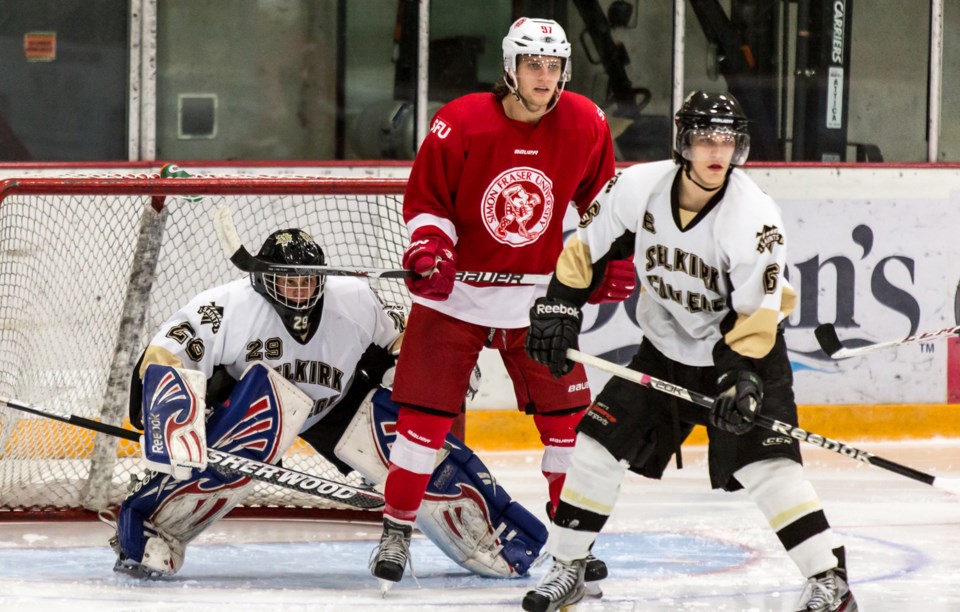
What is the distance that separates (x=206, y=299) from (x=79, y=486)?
851mm

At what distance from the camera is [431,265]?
3.25m

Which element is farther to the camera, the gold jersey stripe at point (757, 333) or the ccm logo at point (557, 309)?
the ccm logo at point (557, 309)

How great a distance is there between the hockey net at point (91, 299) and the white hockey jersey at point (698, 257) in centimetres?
106

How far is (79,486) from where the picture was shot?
4055mm

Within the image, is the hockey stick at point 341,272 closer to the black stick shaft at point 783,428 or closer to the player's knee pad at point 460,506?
the player's knee pad at point 460,506

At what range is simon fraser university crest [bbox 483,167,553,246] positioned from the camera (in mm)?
3363

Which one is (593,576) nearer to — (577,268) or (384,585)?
(384,585)

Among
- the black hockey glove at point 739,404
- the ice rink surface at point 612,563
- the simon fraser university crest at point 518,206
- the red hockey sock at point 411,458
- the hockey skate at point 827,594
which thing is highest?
the simon fraser university crest at point 518,206

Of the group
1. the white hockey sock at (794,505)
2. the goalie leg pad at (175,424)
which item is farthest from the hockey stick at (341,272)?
the white hockey sock at (794,505)

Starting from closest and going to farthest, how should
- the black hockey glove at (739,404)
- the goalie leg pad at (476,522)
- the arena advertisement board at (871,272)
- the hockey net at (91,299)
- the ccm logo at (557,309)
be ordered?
the black hockey glove at (739,404), the ccm logo at (557,309), the goalie leg pad at (476,522), the hockey net at (91,299), the arena advertisement board at (871,272)

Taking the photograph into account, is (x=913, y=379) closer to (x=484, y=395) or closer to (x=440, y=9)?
(x=484, y=395)

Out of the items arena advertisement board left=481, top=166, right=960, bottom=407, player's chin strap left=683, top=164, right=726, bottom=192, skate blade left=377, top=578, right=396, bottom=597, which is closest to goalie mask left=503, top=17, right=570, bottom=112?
player's chin strap left=683, top=164, right=726, bottom=192

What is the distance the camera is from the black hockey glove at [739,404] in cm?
276

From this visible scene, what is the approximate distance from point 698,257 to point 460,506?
0.92 meters
